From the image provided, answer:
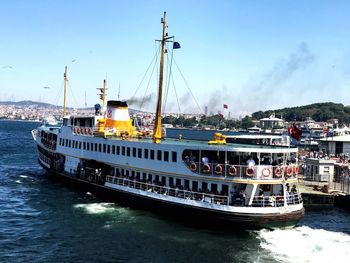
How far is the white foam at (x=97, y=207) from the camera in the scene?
97.7 ft

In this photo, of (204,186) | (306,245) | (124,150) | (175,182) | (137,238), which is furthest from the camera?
(124,150)

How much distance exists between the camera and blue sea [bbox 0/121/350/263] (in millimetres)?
21422

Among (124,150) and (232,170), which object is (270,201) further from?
(124,150)

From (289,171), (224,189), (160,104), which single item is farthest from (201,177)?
(160,104)

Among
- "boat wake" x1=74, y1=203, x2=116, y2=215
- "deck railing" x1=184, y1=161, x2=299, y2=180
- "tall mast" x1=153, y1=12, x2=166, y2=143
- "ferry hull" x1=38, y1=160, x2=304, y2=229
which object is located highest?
"tall mast" x1=153, y1=12, x2=166, y2=143

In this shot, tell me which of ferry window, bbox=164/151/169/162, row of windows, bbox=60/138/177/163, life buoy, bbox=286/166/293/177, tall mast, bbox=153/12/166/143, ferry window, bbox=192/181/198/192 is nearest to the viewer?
life buoy, bbox=286/166/293/177

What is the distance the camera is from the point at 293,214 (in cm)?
2508

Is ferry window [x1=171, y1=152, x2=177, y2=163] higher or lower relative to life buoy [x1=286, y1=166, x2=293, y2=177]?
higher

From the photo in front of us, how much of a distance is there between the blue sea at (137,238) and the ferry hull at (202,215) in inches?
18.2

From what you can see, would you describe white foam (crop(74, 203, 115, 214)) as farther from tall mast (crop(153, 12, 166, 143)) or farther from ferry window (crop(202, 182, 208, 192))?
ferry window (crop(202, 182, 208, 192))

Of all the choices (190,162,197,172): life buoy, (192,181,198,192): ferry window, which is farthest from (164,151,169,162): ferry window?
(192,181,198,192): ferry window

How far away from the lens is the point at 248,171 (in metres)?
24.8

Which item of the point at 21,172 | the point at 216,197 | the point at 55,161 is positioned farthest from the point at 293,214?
the point at 21,172

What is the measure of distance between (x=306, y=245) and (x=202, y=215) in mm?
6466
